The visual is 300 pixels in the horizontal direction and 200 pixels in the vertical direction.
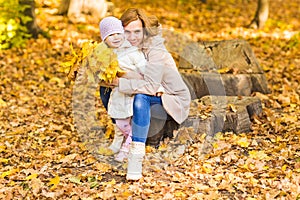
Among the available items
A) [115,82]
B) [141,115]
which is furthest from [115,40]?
[141,115]

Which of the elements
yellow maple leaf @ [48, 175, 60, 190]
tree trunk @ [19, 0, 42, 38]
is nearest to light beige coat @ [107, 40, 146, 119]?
yellow maple leaf @ [48, 175, 60, 190]

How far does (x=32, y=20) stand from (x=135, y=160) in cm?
527

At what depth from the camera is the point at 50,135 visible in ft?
18.2

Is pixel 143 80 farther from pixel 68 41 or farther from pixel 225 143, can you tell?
pixel 68 41

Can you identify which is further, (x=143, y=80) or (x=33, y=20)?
(x=33, y=20)

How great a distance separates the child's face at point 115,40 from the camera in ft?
14.0

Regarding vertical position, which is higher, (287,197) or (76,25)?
(76,25)

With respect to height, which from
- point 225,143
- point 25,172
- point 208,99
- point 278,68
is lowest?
point 25,172

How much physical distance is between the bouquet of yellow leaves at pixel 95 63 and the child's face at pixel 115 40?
50 mm

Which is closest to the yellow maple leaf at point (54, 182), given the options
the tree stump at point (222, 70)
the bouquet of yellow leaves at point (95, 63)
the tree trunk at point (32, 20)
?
the bouquet of yellow leaves at point (95, 63)

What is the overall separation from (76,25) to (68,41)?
0.92m

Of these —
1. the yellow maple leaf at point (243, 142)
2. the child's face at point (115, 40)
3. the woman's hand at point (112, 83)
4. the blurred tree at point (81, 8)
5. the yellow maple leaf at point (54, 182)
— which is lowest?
the yellow maple leaf at point (54, 182)

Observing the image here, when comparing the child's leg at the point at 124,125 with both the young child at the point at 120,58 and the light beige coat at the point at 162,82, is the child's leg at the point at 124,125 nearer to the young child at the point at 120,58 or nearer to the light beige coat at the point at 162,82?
the young child at the point at 120,58

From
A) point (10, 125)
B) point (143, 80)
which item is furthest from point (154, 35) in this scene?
point (10, 125)
